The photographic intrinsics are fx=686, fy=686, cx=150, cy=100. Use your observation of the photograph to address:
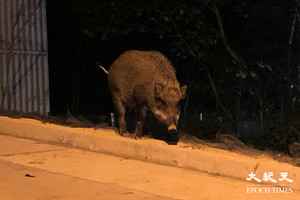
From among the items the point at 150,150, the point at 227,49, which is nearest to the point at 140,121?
the point at 150,150

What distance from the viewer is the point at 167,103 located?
9.15m

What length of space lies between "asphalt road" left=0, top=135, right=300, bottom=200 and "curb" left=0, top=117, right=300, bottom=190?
146mm

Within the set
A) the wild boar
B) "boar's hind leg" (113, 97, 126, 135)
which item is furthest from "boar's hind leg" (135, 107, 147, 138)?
"boar's hind leg" (113, 97, 126, 135)

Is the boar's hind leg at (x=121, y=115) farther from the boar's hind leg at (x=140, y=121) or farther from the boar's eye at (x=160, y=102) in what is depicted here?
the boar's eye at (x=160, y=102)

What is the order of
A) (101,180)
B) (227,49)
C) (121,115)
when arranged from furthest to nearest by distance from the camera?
(227,49) < (121,115) < (101,180)

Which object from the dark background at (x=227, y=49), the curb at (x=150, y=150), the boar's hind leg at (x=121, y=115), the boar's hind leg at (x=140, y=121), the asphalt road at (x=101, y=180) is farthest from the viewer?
the dark background at (x=227, y=49)

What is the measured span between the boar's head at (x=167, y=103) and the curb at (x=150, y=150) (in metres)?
0.32

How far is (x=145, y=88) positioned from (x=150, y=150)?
0.92 m

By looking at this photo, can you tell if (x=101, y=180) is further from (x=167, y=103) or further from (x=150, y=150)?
(x=167, y=103)

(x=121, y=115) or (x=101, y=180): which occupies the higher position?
(x=121, y=115)

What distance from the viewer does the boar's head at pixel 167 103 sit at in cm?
912

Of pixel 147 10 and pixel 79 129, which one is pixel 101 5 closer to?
pixel 147 10

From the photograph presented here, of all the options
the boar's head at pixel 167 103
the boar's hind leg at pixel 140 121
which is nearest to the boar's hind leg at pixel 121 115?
the boar's hind leg at pixel 140 121

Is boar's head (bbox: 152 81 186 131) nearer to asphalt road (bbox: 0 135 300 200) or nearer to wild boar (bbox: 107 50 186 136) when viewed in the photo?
wild boar (bbox: 107 50 186 136)
